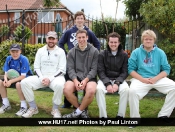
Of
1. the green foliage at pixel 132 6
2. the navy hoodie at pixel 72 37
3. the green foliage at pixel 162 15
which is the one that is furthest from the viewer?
the green foliage at pixel 132 6

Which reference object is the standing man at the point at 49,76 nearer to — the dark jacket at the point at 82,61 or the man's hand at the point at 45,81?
the man's hand at the point at 45,81

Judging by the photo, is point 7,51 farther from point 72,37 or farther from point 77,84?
point 77,84

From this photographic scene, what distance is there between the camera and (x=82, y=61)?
5176 mm

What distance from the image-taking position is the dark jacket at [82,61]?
5105 mm

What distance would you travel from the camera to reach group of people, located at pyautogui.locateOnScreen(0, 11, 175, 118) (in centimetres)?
477

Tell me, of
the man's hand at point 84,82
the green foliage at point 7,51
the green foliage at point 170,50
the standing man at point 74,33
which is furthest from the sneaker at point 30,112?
the green foliage at point 7,51

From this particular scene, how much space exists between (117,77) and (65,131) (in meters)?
1.33

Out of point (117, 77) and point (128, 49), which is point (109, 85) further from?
point (128, 49)

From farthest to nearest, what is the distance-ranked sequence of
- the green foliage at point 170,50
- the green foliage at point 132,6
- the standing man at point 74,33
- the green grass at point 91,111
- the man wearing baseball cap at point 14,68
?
the green foliage at point 132,6
the green foliage at point 170,50
the standing man at point 74,33
the man wearing baseball cap at point 14,68
the green grass at point 91,111

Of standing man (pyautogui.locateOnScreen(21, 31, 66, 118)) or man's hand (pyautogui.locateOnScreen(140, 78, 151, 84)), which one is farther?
standing man (pyautogui.locateOnScreen(21, 31, 66, 118))

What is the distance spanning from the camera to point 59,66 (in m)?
5.25

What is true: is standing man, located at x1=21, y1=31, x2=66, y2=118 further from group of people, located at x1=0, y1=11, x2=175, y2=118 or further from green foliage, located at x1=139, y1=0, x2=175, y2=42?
green foliage, located at x1=139, y1=0, x2=175, y2=42

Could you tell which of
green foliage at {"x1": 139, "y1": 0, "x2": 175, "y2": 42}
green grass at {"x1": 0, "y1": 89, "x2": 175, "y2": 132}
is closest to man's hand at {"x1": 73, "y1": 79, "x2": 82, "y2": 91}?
green grass at {"x1": 0, "y1": 89, "x2": 175, "y2": 132}

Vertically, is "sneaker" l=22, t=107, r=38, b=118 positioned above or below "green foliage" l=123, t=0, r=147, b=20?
below
